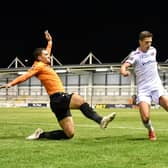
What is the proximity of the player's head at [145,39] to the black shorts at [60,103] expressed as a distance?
1838 millimetres

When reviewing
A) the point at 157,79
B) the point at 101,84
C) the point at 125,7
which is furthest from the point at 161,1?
the point at 157,79

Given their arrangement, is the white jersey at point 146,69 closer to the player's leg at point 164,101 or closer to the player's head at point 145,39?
the player's head at point 145,39

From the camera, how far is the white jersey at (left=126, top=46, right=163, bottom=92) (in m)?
10.8

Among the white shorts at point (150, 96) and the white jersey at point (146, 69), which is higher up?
the white jersey at point (146, 69)

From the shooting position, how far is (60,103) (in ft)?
34.9

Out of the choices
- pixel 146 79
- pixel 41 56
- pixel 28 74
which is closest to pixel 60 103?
pixel 28 74

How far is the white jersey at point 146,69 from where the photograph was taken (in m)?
10.8

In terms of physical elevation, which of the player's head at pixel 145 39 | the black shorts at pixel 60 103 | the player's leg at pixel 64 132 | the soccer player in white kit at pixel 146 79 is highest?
the player's head at pixel 145 39

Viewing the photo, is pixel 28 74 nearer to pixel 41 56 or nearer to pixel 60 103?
pixel 41 56

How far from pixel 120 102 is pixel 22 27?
25.8m

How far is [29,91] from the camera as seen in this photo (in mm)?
72500

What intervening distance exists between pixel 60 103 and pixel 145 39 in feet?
7.23

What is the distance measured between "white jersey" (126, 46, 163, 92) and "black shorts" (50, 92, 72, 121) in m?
1.54

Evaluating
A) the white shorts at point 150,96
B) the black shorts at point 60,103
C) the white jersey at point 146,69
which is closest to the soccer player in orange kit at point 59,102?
the black shorts at point 60,103
